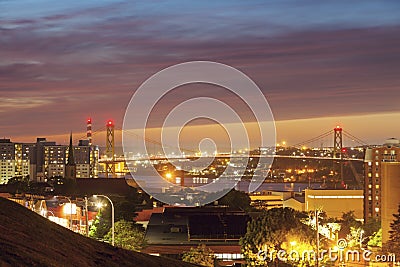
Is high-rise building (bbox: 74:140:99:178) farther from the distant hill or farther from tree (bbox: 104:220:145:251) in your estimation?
the distant hill

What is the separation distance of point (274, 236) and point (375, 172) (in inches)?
1530

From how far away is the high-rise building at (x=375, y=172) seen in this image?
180ft

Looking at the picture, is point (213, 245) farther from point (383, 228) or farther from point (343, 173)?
point (343, 173)

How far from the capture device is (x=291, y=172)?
96.7 metres

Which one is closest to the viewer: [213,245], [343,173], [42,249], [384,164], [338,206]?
[42,249]

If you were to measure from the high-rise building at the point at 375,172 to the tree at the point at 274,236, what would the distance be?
32549 mm

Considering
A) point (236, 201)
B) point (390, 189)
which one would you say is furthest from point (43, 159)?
point (390, 189)

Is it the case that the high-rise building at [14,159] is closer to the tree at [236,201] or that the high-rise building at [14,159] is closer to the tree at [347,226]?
the tree at [236,201]

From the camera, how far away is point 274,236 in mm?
21203

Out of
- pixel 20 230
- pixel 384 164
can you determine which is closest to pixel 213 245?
pixel 20 230

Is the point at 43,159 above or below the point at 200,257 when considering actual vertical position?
above

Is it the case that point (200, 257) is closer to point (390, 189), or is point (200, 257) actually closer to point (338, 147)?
point (390, 189)

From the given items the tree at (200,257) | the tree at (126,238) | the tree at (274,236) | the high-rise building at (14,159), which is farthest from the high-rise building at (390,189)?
the high-rise building at (14,159)

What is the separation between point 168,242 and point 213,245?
1585mm
